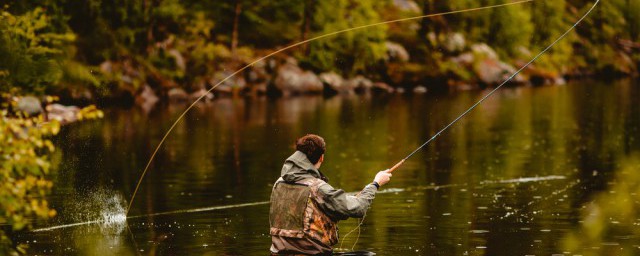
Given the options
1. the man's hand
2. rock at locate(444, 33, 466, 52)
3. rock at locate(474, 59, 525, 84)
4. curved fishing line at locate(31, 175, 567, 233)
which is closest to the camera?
the man's hand

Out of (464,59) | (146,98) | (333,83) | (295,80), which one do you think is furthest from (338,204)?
(464,59)

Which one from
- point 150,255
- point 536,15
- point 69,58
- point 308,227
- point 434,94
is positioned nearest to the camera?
point 308,227

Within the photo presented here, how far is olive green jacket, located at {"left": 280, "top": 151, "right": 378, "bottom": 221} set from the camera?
11125 mm

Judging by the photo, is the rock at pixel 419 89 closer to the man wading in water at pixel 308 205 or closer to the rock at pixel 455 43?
the rock at pixel 455 43

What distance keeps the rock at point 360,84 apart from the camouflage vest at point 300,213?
70.6 metres

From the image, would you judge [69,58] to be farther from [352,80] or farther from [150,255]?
[150,255]

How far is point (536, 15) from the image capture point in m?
115

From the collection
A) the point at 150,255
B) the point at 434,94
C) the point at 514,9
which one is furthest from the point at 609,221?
the point at 514,9

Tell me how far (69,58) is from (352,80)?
94.1ft

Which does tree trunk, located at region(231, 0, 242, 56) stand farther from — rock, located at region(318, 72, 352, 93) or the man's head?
the man's head

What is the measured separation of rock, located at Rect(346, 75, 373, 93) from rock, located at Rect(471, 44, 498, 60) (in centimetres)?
1499

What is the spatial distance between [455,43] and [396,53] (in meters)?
9.69

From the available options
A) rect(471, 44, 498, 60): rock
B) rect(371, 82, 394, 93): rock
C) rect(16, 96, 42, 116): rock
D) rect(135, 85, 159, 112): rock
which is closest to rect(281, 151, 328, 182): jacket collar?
rect(16, 96, 42, 116): rock

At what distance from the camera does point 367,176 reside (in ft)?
89.5
